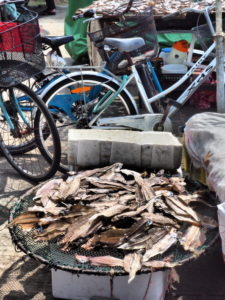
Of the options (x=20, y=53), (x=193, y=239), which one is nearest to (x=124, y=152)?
(x=193, y=239)

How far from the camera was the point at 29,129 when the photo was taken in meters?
5.36

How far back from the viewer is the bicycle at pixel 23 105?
185 inches

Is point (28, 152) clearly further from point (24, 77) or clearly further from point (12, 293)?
point (12, 293)

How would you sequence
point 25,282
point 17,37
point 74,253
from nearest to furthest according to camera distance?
point 74,253 < point 25,282 < point 17,37

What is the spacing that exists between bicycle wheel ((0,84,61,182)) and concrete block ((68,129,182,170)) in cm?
59

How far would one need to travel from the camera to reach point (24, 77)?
15.7ft

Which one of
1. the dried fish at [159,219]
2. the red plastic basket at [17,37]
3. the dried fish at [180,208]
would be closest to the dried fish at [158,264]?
the dried fish at [159,219]

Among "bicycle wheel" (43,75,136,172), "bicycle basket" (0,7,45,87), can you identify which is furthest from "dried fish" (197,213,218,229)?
"bicycle basket" (0,7,45,87)

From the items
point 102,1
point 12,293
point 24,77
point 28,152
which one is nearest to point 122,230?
point 12,293

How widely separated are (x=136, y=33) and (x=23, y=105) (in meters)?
1.64

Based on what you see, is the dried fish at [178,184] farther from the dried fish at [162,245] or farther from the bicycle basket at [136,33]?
A: the bicycle basket at [136,33]

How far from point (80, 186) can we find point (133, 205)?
0.54 meters

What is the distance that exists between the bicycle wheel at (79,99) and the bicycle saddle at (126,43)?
0.41m

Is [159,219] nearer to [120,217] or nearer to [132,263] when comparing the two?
[120,217]
